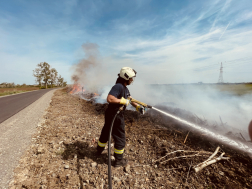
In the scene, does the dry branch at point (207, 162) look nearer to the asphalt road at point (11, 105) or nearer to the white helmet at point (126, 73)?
the white helmet at point (126, 73)

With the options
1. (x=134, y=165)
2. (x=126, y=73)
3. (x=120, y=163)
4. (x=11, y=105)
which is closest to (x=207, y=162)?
(x=134, y=165)

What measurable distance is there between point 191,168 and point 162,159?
71 cm

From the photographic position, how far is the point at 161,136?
4809 millimetres

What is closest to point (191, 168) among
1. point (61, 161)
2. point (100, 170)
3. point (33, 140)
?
point (100, 170)

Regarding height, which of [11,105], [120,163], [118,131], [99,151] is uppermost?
[118,131]

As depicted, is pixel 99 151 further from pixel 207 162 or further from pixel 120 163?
pixel 207 162

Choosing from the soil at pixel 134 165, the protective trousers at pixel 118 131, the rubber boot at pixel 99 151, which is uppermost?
the protective trousers at pixel 118 131

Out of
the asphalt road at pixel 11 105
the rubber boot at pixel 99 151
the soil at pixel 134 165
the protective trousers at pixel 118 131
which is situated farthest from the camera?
the asphalt road at pixel 11 105

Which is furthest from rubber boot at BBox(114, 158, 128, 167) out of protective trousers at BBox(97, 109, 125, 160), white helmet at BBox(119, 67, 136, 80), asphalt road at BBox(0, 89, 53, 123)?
asphalt road at BBox(0, 89, 53, 123)

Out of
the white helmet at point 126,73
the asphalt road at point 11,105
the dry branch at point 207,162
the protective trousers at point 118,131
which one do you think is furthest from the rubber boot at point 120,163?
the asphalt road at point 11,105

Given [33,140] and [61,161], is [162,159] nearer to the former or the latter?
[61,161]

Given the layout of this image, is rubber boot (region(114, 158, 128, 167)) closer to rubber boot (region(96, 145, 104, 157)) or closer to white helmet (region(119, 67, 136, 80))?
rubber boot (region(96, 145, 104, 157))

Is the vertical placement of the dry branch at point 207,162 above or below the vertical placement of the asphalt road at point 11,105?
below

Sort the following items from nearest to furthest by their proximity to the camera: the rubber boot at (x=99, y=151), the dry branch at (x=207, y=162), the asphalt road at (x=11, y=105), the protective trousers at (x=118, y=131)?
the dry branch at (x=207, y=162)
the protective trousers at (x=118, y=131)
the rubber boot at (x=99, y=151)
the asphalt road at (x=11, y=105)
